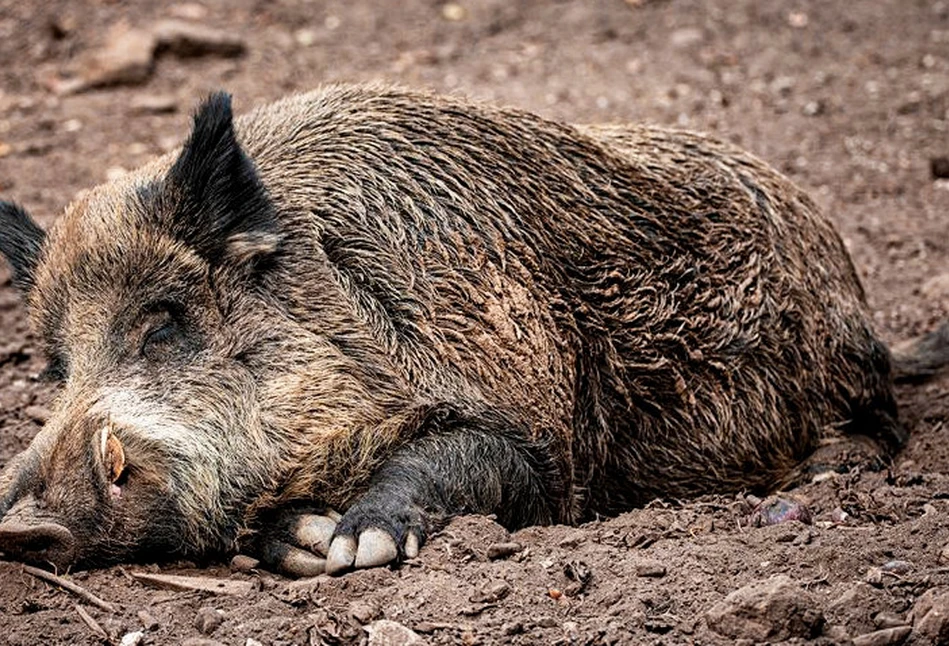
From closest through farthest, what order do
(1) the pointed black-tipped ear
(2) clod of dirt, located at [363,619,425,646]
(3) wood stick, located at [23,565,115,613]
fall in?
(2) clod of dirt, located at [363,619,425,646]
(3) wood stick, located at [23,565,115,613]
(1) the pointed black-tipped ear

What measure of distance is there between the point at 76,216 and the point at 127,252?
426 millimetres

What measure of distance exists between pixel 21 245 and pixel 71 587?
1688mm

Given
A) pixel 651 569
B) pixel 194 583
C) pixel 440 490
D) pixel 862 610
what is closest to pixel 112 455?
pixel 194 583

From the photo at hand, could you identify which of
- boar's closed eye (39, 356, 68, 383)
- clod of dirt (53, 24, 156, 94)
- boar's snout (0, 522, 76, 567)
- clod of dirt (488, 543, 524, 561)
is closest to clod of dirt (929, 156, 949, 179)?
clod of dirt (488, 543, 524, 561)

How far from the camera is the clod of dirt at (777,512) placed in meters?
5.53

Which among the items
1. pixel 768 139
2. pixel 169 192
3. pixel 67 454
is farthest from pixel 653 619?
pixel 768 139

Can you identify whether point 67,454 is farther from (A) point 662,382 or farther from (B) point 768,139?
(B) point 768,139

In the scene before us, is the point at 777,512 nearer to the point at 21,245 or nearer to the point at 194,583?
the point at 194,583

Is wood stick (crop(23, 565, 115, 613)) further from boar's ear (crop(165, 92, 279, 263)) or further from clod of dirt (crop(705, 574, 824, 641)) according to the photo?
clod of dirt (crop(705, 574, 824, 641))

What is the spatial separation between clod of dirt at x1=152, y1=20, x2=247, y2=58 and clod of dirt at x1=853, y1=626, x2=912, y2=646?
362 inches

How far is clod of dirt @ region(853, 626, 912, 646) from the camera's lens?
4062 mm

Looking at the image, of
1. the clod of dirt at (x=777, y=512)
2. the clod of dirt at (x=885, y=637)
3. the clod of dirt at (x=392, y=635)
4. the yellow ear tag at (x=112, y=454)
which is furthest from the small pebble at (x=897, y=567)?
the yellow ear tag at (x=112, y=454)

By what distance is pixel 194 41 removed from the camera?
11984 mm

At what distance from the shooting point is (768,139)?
1069 centimetres
